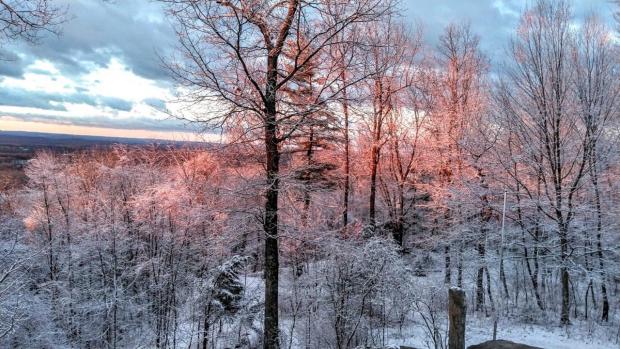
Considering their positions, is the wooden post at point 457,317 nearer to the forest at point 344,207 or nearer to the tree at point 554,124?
the forest at point 344,207

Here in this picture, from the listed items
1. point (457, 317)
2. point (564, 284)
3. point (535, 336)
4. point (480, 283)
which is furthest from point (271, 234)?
point (480, 283)

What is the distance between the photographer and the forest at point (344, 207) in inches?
381

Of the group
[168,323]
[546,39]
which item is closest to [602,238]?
[546,39]

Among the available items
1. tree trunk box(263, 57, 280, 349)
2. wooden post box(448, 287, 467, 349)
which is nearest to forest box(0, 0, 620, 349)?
tree trunk box(263, 57, 280, 349)

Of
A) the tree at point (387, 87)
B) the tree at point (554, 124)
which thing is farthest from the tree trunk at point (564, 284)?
the tree at point (387, 87)

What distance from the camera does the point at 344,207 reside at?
60.8ft

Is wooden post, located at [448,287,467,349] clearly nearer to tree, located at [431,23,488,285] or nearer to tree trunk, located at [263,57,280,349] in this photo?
tree trunk, located at [263,57,280,349]

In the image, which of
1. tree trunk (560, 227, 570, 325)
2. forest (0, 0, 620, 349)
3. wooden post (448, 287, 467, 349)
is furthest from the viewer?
tree trunk (560, 227, 570, 325)

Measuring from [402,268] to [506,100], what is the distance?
7.82m

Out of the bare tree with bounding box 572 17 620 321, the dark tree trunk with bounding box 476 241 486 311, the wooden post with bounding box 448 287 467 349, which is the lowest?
the dark tree trunk with bounding box 476 241 486 311

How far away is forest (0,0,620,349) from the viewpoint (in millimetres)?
9688

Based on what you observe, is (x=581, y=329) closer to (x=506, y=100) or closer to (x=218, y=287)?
(x=506, y=100)

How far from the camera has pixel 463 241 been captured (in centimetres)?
1856

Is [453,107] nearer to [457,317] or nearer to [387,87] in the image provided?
[387,87]
